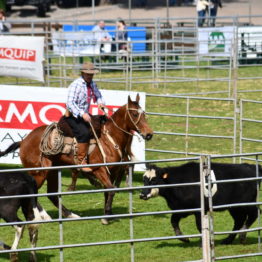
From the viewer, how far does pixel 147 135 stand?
12617 mm

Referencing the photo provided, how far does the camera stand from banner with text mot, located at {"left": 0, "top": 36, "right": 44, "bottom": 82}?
2017cm

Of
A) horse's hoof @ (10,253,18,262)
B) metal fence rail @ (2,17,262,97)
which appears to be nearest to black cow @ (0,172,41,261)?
horse's hoof @ (10,253,18,262)

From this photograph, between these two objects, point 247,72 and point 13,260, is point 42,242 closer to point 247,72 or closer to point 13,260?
point 13,260

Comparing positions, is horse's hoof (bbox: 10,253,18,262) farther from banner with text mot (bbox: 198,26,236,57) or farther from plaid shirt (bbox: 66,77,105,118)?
banner with text mot (bbox: 198,26,236,57)

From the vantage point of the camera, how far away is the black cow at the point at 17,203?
31.1ft

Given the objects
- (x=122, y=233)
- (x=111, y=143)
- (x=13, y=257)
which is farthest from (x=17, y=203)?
(x=111, y=143)

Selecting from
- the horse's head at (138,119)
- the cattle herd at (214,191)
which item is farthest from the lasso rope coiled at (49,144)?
the cattle herd at (214,191)

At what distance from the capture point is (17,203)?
9.52 metres

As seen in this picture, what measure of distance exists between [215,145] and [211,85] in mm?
7703

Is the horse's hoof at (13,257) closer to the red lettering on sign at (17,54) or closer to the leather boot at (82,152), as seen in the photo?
the leather boot at (82,152)

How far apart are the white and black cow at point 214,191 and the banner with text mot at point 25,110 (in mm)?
4401

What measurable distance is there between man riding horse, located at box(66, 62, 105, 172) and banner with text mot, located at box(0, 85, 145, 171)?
8.23 feet

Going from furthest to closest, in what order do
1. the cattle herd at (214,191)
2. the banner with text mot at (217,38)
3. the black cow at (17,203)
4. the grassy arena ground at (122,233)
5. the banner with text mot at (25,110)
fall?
the banner with text mot at (217,38) < the banner with text mot at (25,110) < the cattle herd at (214,191) < the grassy arena ground at (122,233) < the black cow at (17,203)

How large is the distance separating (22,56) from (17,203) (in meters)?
11.2
